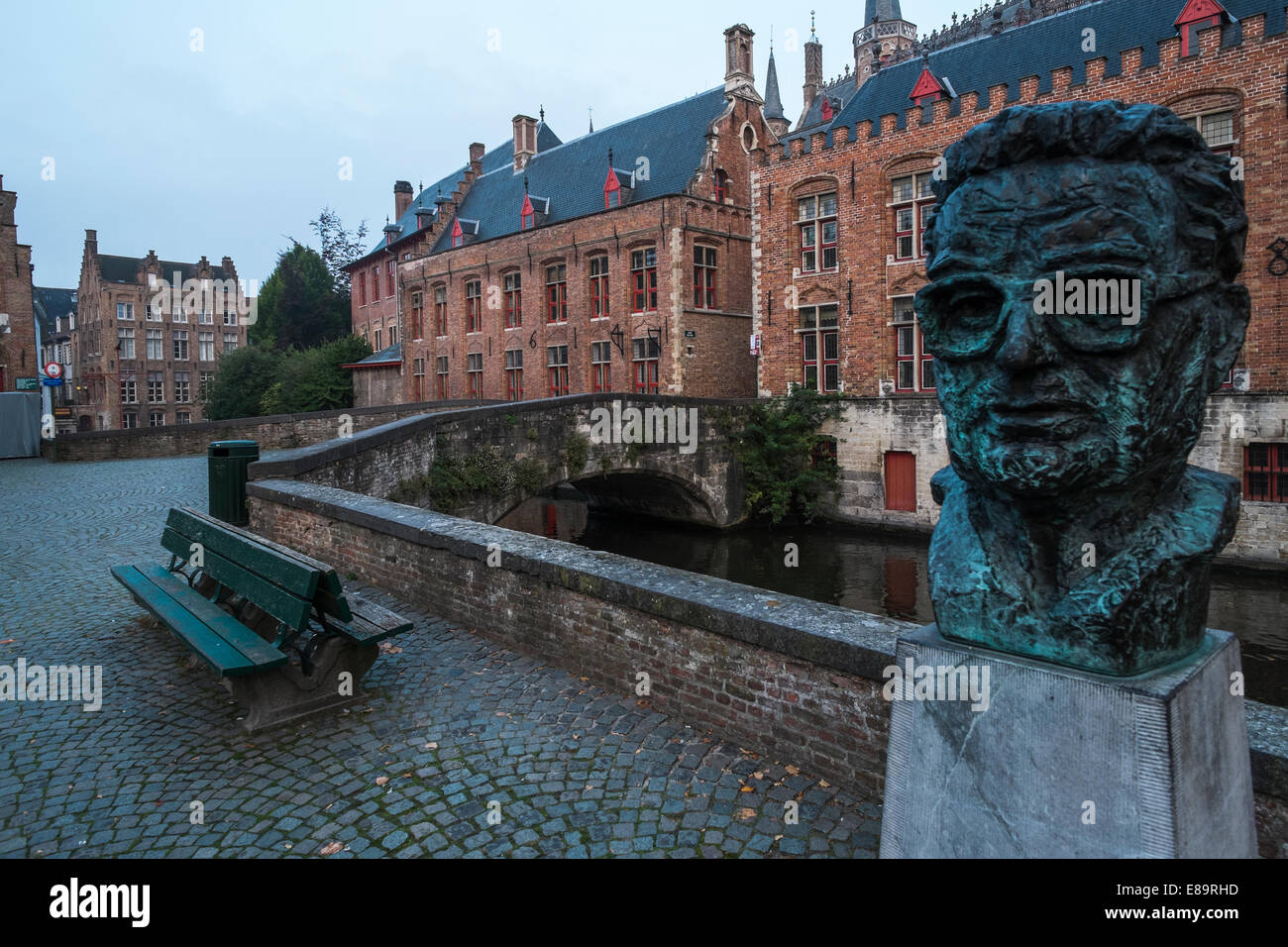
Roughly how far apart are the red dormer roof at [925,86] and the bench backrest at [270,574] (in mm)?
20943

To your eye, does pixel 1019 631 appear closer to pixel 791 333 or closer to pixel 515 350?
pixel 791 333

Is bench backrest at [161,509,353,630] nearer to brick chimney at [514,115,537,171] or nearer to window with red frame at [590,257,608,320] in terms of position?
window with red frame at [590,257,608,320]

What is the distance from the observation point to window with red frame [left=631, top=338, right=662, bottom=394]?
26.8 meters

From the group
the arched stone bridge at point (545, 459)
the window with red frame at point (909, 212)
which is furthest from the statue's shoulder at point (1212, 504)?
the window with red frame at point (909, 212)

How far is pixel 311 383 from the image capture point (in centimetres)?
3875

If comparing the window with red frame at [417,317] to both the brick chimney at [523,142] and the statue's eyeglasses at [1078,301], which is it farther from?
the statue's eyeglasses at [1078,301]

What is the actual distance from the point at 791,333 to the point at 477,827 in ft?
68.7

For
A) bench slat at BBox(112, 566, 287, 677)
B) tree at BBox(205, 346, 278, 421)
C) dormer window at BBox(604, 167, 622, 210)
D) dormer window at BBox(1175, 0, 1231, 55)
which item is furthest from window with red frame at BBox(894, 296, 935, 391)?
tree at BBox(205, 346, 278, 421)

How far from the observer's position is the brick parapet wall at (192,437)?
20.1 m

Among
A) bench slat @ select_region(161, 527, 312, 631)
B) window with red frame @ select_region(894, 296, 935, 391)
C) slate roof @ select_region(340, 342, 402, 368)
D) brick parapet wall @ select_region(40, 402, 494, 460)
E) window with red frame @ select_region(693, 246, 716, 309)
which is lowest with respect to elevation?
bench slat @ select_region(161, 527, 312, 631)

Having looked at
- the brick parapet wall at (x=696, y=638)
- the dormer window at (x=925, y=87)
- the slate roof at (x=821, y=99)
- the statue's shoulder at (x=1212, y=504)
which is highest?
the slate roof at (x=821, y=99)

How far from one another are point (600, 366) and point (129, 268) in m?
47.8

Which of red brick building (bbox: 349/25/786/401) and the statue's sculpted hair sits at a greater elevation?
red brick building (bbox: 349/25/786/401)

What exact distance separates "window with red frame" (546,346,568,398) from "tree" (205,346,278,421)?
1765 cm
